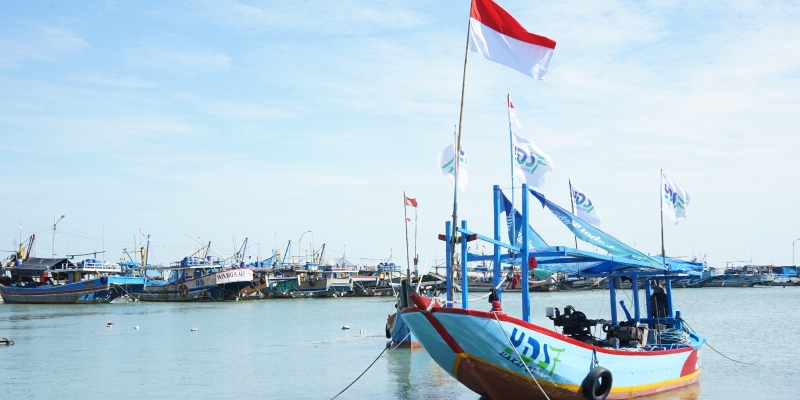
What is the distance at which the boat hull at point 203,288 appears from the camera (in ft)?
256

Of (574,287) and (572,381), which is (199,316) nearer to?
(572,381)

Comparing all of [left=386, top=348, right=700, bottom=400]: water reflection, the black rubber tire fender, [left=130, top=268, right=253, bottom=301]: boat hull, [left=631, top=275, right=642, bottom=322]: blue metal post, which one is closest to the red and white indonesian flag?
the black rubber tire fender

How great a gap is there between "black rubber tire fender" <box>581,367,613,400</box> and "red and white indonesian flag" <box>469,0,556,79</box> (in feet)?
20.2

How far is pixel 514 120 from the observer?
771 inches

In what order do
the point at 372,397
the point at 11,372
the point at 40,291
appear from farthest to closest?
1. the point at 40,291
2. the point at 11,372
3. the point at 372,397

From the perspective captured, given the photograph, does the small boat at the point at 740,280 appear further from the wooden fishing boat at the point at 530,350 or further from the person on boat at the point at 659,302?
the wooden fishing boat at the point at 530,350

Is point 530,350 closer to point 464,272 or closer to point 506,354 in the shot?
point 506,354

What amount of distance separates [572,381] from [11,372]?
20.0m

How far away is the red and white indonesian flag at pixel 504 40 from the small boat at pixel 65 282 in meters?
72.0

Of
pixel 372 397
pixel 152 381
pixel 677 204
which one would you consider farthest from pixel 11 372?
pixel 677 204

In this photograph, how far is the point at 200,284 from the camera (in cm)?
7950

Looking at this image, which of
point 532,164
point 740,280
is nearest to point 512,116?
point 532,164

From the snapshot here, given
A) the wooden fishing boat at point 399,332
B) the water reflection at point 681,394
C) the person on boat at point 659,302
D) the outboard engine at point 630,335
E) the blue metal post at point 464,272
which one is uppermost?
the blue metal post at point 464,272

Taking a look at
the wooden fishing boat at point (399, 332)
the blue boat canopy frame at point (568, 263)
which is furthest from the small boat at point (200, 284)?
the blue boat canopy frame at point (568, 263)
